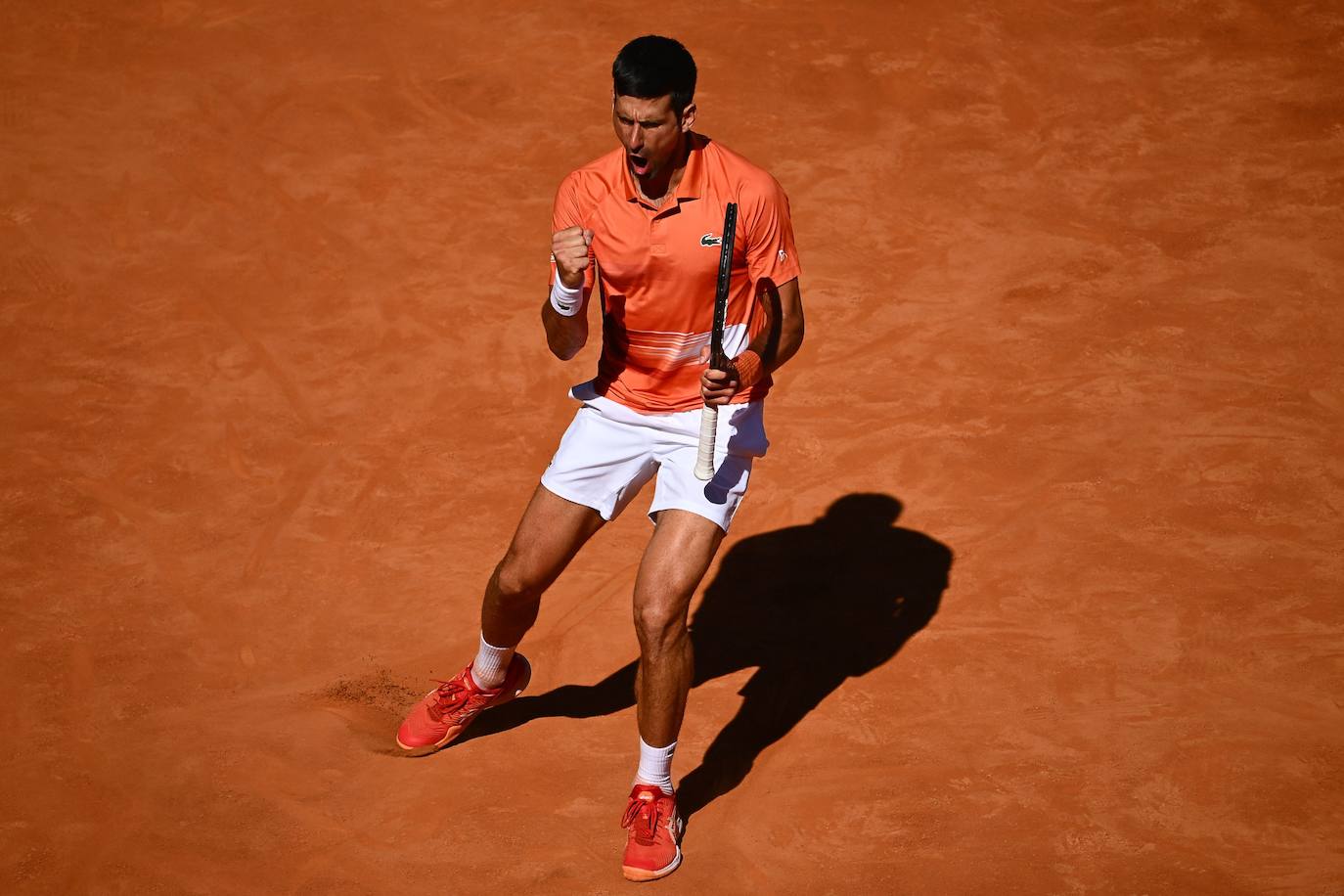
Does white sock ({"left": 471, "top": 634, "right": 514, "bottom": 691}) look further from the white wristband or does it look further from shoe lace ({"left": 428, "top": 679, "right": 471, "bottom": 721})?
the white wristband

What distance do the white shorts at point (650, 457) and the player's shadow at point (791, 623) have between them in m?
1.16

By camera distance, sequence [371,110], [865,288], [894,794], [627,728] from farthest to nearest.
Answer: [371,110]
[865,288]
[627,728]
[894,794]

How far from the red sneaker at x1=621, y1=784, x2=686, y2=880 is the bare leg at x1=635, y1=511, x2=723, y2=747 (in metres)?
0.24

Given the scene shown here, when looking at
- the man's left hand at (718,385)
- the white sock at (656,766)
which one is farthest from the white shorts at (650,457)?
the white sock at (656,766)


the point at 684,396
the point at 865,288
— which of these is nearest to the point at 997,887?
the point at 684,396

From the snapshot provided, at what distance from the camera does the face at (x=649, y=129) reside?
5242 mm

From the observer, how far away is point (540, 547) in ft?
19.2

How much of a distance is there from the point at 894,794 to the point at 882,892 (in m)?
0.53

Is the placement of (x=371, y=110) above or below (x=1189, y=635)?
above

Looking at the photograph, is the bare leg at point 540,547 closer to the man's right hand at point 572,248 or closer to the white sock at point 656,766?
the white sock at point 656,766

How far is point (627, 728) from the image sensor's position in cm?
648

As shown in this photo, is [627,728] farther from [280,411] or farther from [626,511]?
[280,411]

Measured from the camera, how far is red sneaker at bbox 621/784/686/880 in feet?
18.5

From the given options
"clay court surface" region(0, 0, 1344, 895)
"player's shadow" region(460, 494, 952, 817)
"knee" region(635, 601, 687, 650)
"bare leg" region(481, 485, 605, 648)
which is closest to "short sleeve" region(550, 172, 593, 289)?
"bare leg" region(481, 485, 605, 648)
